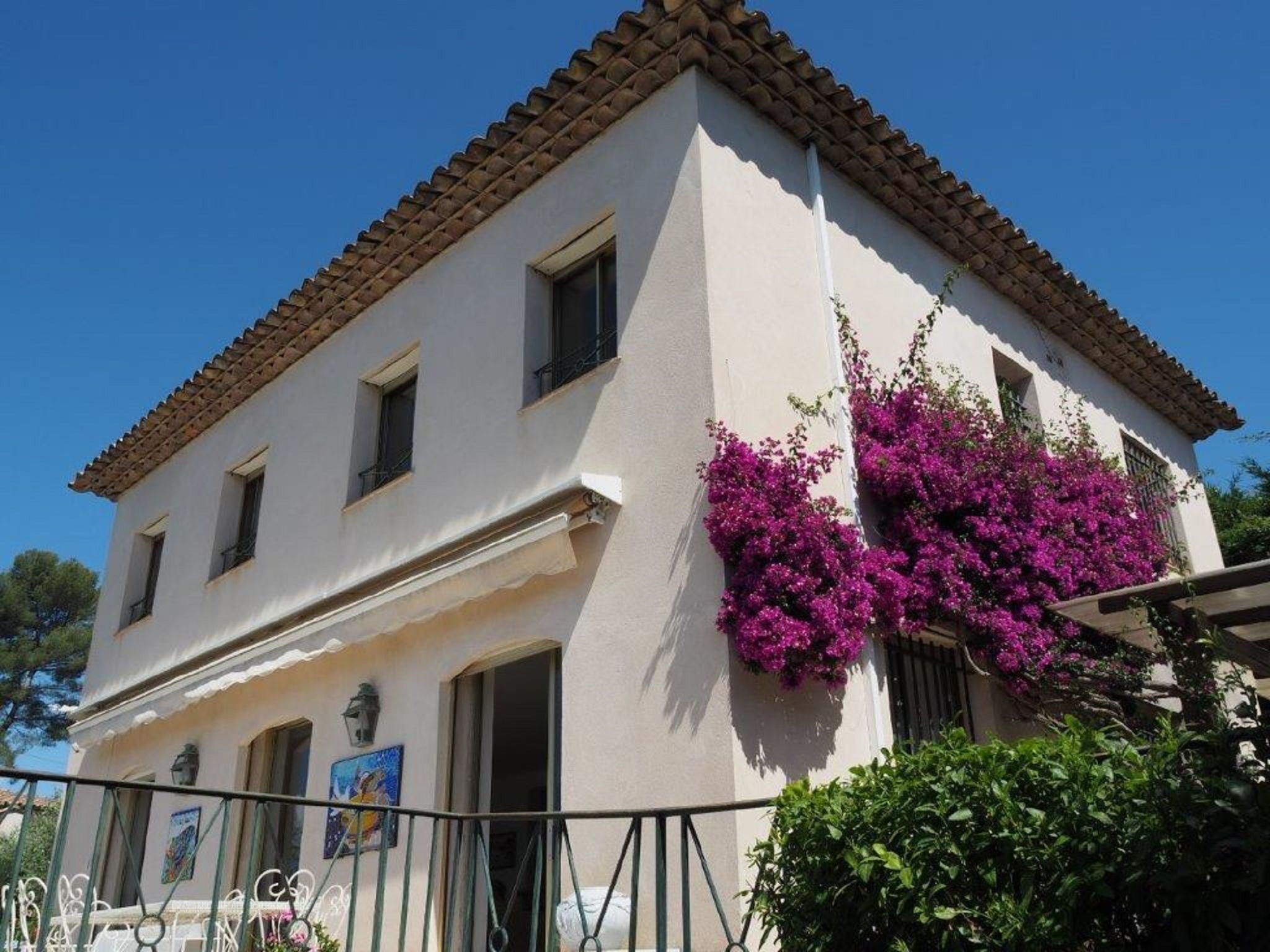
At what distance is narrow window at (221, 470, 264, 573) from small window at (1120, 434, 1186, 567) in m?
10.2

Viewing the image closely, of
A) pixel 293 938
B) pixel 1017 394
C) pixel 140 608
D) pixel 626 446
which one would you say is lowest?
pixel 293 938

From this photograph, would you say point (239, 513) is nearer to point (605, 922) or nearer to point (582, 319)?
point (582, 319)

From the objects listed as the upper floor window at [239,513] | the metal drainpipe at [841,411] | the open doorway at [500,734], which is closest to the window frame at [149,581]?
the upper floor window at [239,513]

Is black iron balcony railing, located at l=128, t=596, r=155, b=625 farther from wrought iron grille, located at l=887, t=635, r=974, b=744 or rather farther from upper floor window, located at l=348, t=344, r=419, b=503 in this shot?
wrought iron grille, located at l=887, t=635, r=974, b=744

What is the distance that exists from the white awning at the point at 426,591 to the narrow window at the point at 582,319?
1.45m

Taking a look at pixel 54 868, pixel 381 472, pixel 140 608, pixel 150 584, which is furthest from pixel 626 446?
pixel 150 584

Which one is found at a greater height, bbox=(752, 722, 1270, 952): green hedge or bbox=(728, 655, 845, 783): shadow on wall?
bbox=(728, 655, 845, 783): shadow on wall

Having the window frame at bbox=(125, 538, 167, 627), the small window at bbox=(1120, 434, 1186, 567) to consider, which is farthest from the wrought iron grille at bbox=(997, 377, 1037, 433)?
the window frame at bbox=(125, 538, 167, 627)

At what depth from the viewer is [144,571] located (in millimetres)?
15633

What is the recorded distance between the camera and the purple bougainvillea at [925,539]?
22.8 feet

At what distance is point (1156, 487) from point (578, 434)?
805 centimetres

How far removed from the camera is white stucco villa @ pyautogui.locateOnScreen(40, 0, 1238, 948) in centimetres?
761

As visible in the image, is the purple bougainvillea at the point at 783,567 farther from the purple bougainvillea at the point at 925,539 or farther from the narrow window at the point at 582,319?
the narrow window at the point at 582,319

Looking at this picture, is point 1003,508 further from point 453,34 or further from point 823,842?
point 453,34
